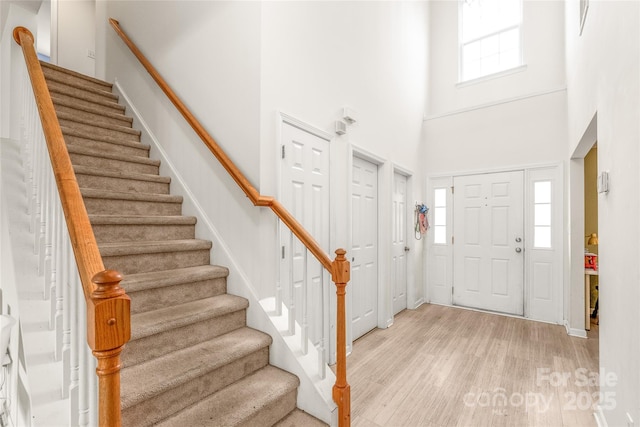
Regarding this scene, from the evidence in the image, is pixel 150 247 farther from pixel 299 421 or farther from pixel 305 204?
pixel 299 421

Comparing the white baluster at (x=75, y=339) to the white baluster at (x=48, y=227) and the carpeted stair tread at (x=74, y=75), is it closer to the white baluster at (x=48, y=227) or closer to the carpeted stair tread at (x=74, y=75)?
the white baluster at (x=48, y=227)

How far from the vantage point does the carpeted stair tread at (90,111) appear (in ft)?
9.21

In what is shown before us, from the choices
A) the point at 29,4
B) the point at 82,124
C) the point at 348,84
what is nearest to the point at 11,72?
the point at 82,124

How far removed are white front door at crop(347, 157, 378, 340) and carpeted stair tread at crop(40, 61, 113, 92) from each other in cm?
298

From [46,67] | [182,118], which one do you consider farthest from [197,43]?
[46,67]

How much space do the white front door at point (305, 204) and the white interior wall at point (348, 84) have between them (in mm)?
113

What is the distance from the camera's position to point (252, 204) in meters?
2.25

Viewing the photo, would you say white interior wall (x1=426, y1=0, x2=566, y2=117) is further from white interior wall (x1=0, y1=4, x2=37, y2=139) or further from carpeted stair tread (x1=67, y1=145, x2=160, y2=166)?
white interior wall (x1=0, y1=4, x2=37, y2=139)

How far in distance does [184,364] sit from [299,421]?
0.73 meters

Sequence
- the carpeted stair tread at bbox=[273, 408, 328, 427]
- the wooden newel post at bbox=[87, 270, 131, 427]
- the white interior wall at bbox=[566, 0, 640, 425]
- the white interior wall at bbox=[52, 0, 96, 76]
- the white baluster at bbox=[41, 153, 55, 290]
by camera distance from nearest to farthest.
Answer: the wooden newel post at bbox=[87, 270, 131, 427] → the white baluster at bbox=[41, 153, 55, 290] → the white interior wall at bbox=[566, 0, 640, 425] → the carpeted stair tread at bbox=[273, 408, 328, 427] → the white interior wall at bbox=[52, 0, 96, 76]

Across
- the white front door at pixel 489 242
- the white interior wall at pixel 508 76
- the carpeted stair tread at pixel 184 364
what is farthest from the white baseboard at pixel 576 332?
the carpeted stair tread at pixel 184 364

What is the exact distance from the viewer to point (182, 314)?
1850mm

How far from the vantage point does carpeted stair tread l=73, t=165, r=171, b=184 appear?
2.30m

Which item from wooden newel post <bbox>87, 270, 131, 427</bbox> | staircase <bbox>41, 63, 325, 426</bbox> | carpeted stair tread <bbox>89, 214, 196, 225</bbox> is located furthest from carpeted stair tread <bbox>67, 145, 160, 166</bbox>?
wooden newel post <bbox>87, 270, 131, 427</bbox>
